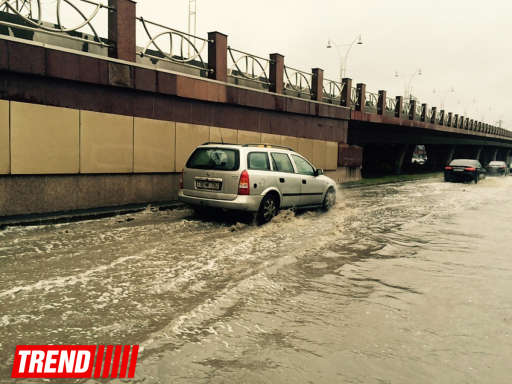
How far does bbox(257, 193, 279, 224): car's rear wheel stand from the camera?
9.35 m

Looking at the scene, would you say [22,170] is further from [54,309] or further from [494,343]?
[494,343]

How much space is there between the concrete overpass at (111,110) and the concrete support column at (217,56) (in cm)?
3

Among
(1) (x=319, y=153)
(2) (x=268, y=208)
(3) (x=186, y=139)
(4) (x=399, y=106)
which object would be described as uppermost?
(4) (x=399, y=106)

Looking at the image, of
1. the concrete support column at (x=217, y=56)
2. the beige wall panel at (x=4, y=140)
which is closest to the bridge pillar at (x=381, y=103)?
the concrete support column at (x=217, y=56)

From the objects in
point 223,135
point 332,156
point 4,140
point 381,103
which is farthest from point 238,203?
point 381,103

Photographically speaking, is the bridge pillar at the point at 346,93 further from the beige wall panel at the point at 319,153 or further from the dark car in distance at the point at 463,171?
the dark car in distance at the point at 463,171

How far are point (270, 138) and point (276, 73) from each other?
8.51ft

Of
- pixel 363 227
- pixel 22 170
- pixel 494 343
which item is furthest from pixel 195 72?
pixel 494 343

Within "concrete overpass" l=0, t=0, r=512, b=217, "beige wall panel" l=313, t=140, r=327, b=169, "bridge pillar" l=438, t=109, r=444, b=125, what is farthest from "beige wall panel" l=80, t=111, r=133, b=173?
"bridge pillar" l=438, t=109, r=444, b=125

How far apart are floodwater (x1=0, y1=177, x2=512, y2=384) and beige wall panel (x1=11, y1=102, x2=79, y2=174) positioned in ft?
5.71

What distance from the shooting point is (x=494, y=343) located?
3.80 meters

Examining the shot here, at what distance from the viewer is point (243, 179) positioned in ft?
29.4

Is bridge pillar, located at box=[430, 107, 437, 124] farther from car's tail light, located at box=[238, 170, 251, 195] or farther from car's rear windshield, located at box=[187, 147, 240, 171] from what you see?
car's tail light, located at box=[238, 170, 251, 195]

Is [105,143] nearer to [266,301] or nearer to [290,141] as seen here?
[266,301]
